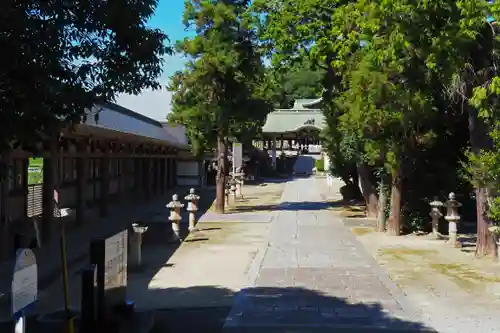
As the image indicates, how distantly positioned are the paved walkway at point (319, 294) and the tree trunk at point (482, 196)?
2287mm

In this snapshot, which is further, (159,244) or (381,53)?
(159,244)

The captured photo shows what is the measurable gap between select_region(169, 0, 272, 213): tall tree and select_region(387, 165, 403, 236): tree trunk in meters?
7.72

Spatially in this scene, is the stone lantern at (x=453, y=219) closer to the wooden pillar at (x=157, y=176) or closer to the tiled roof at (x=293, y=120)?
the wooden pillar at (x=157, y=176)

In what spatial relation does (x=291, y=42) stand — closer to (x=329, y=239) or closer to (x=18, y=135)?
(x=329, y=239)

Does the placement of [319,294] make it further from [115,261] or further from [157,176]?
[157,176]

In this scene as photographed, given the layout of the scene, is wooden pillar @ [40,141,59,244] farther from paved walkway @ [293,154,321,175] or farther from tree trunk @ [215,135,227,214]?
paved walkway @ [293,154,321,175]

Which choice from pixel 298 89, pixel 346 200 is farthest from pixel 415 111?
pixel 298 89

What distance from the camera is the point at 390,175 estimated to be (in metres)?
17.2

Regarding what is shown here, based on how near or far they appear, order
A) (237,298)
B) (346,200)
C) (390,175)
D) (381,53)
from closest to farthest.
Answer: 1. (237,298)
2. (381,53)
3. (390,175)
4. (346,200)

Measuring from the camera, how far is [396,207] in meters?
16.3

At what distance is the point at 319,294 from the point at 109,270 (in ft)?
11.7

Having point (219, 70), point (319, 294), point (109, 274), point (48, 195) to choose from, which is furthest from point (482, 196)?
point (219, 70)

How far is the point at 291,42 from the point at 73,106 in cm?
1662

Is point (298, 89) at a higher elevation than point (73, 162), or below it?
higher
